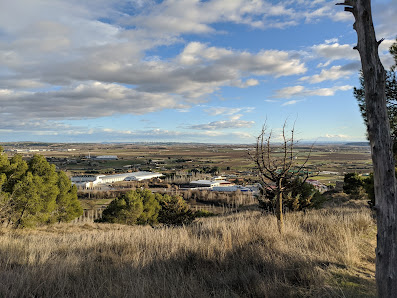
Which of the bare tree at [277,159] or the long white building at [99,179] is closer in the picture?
the bare tree at [277,159]

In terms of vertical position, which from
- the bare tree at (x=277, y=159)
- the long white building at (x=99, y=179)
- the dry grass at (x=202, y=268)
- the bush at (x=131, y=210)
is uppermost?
the bare tree at (x=277, y=159)

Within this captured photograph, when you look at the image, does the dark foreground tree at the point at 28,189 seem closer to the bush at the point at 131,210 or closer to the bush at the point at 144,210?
the bush at the point at 131,210

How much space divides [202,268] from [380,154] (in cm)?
305

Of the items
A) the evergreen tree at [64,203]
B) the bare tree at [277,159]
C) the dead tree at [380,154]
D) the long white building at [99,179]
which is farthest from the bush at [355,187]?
the long white building at [99,179]

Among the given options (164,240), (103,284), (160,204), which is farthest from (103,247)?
(160,204)

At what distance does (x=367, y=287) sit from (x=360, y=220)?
14.1 ft

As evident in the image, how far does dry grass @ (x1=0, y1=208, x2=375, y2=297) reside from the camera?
341cm

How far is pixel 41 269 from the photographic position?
410 centimetres

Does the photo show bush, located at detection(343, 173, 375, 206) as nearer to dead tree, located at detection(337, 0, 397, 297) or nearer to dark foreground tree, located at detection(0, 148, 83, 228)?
dead tree, located at detection(337, 0, 397, 297)

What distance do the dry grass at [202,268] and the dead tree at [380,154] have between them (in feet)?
1.81

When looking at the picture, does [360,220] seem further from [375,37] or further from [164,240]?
[375,37]

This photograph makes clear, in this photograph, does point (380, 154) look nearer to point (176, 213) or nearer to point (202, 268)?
point (202, 268)

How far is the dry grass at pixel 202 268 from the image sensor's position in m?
3.41

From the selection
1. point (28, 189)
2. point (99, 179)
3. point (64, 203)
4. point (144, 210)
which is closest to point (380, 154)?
point (28, 189)
